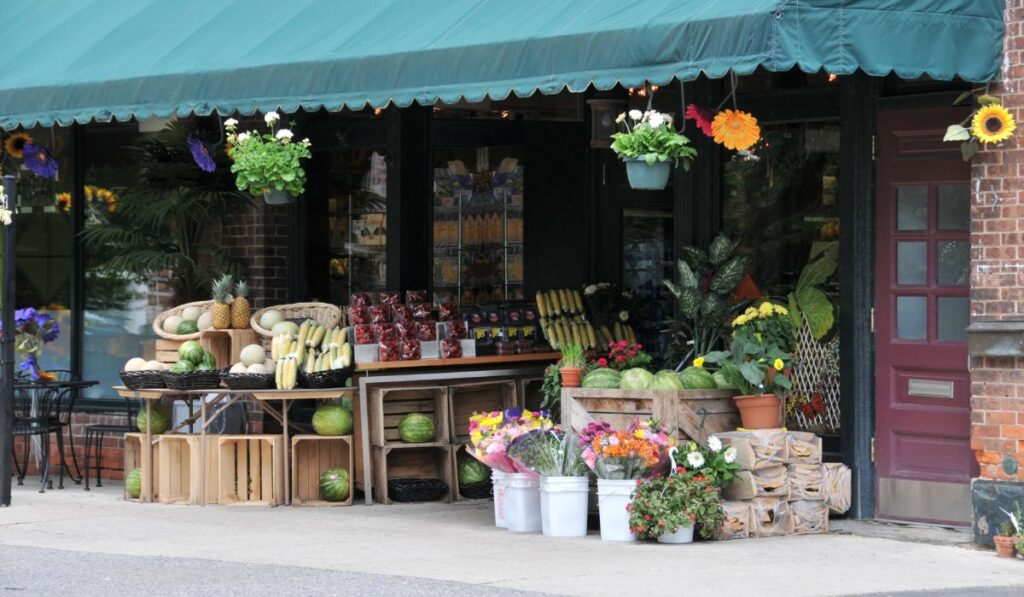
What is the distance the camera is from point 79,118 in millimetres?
12438

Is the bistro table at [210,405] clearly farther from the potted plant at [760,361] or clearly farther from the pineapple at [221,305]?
the potted plant at [760,361]

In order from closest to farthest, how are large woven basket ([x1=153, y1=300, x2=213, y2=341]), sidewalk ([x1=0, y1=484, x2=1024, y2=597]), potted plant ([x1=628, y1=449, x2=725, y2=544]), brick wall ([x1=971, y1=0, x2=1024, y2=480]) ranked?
1. sidewalk ([x1=0, y1=484, x2=1024, y2=597])
2. brick wall ([x1=971, y1=0, x2=1024, y2=480])
3. potted plant ([x1=628, y1=449, x2=725, y2=544])
4. large woven basket ([x1=153, y1=300, x2=213, y2=341])

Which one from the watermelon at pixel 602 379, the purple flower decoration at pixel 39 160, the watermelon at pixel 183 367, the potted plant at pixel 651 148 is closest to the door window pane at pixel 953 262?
the potted plant at pixel 651 148

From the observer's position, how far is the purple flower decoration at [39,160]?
47.7 feet

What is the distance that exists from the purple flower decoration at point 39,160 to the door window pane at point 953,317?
312 inches

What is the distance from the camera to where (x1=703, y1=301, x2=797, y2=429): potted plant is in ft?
34.8

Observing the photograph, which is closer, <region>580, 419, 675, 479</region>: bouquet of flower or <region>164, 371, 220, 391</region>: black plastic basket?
<region>580, 419, 675, 479</region>: bouquet of flower

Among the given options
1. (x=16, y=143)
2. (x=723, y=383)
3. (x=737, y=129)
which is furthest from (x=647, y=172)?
(x=16, y=143)

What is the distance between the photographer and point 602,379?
1086 cm

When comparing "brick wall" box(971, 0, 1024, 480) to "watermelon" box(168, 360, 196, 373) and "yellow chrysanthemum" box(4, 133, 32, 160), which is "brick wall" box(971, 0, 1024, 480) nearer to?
"watermelon" box(168, 360, 196, 373)

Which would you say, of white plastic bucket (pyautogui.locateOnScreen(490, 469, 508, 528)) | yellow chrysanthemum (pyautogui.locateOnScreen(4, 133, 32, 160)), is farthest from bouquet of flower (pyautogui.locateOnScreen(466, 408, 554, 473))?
yellow chrysanthemum (pyautogui.locateOnScreen(4, 133, 32, 160))

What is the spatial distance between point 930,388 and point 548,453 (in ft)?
7.83

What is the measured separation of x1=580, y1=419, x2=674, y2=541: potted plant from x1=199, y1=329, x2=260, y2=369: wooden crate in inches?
148

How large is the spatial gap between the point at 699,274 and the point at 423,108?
3330 millimetres
